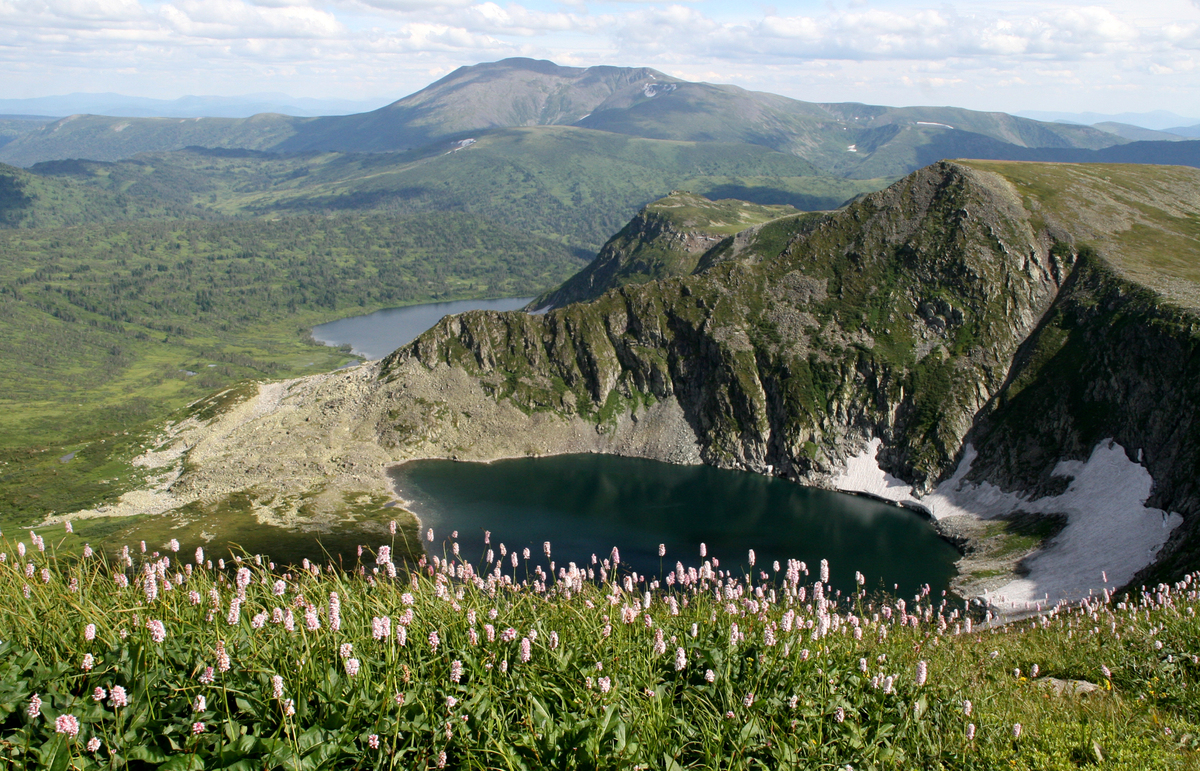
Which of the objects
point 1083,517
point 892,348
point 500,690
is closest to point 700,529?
point 1083,517

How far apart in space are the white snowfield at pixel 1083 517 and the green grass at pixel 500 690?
228 feet

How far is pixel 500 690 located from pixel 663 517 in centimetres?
10009

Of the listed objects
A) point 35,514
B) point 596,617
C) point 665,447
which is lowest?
point 35,514

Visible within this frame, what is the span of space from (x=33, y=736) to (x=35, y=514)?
456ft

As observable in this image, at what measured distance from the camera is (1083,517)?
93938 millimetres

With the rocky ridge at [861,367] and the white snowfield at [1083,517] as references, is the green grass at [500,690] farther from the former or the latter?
the rocky ridge at [861,367]

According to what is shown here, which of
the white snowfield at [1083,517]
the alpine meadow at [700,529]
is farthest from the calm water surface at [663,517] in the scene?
the white snowfield at [1083,517]

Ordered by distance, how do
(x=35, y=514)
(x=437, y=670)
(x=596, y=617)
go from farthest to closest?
(x=35, y=514)
(x=596, y=617)
(x=437, y=670)

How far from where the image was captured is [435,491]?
12106cm

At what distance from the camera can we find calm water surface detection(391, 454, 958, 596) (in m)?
93.6

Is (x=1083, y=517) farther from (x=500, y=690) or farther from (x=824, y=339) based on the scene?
(x=500, y=690)

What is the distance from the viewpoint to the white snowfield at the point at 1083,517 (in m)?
81.1

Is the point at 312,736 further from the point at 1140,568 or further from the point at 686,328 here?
the point at 686,328

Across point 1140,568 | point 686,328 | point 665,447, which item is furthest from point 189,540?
point 1140,568
